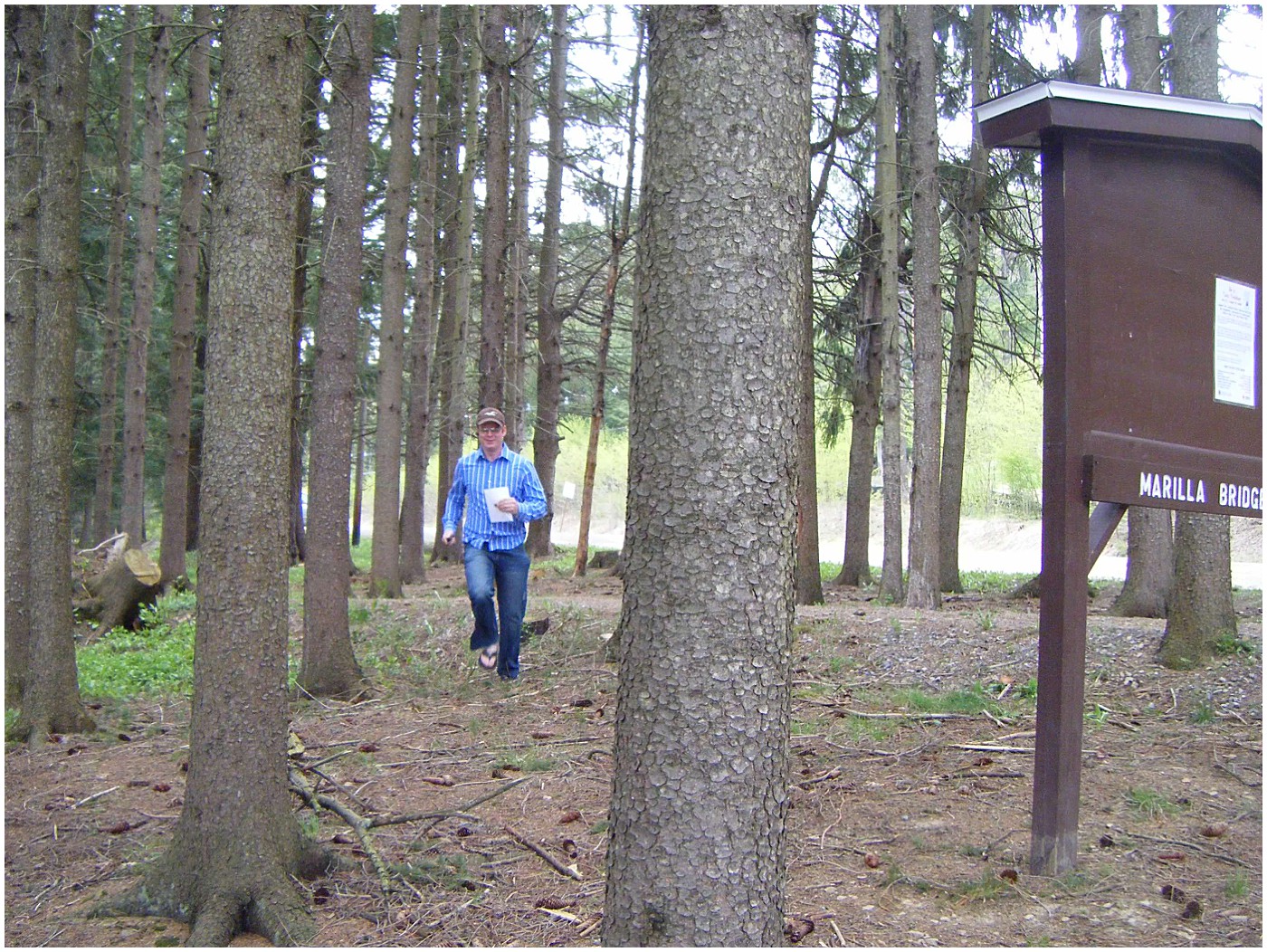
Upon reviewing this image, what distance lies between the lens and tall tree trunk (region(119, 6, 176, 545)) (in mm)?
15148

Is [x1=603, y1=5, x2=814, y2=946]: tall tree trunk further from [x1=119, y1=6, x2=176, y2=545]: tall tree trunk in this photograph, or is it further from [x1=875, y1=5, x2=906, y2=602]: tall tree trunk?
[x1=119, y1=6, x2=176, y2=545]: tall tree trunk

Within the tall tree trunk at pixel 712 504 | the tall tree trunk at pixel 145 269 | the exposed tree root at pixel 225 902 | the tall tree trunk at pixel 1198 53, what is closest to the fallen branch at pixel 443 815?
the exposed tree root at pixel 225 902

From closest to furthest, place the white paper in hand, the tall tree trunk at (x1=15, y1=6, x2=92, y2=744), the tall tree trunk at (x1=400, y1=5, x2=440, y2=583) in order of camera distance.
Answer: the tall tree trunk at (x1=15, y1=6, x2=92, y2=744)
the white paper in hand
the tall tree trunk at (x1=400, y1=5, x2=440, y2=583)

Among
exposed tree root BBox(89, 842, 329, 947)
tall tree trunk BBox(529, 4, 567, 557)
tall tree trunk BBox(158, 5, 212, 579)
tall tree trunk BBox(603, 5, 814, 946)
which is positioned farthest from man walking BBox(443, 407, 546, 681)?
tall tree trunk BBox(529, 4, 567, 557)

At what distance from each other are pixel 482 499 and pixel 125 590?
7.98 metres

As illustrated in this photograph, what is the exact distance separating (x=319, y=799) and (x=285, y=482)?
1803mm

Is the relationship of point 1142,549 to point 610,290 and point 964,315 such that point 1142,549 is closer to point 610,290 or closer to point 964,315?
point 964,315

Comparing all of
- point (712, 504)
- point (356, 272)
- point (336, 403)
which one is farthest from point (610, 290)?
point (712, 504)

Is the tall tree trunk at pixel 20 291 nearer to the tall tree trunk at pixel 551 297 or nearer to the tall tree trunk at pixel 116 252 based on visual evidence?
the tall tree trunk at pixel 116 252

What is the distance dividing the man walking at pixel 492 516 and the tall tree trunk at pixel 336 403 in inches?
41.1

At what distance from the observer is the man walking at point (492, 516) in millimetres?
7918

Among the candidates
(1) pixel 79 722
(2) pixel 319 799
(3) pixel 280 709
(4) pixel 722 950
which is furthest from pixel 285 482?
(1) pixel 79 722

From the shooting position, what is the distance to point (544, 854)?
15.9 ft

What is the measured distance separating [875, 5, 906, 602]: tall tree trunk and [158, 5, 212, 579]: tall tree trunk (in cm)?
974
